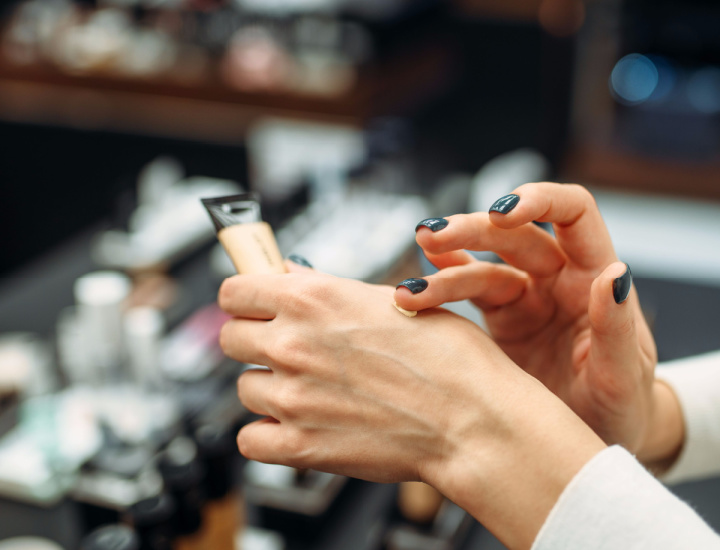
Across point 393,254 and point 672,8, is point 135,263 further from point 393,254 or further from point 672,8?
point 672,8

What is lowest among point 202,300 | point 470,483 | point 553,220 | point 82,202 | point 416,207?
point 82,202

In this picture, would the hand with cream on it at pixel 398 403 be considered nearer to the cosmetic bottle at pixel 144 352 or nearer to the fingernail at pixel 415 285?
the fingernail at pixel 415 285

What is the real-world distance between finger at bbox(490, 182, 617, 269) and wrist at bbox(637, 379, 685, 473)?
158mm

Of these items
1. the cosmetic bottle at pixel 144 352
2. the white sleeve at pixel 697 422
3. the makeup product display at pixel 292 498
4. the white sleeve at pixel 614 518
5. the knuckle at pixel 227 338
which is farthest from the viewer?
the cosmetic bottle at pixel 144 352

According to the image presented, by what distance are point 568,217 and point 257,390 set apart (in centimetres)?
26

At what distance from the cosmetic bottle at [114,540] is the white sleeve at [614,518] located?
0.42m

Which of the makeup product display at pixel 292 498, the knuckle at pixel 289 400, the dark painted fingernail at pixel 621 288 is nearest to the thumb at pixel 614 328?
the dark painted fingernail at pixel 621 288

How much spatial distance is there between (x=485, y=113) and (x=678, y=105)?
86 centimetres

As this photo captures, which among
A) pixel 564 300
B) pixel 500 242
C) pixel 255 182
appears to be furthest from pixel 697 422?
pixel 255 182

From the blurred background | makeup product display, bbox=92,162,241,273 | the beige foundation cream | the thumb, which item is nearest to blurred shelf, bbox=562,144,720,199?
the blurred background

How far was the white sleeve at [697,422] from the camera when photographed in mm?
672

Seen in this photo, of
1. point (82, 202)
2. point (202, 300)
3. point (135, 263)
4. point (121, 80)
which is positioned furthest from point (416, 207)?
point (121, 80)

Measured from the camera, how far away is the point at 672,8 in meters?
2.88

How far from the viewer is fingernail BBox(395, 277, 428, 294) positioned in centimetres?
50
